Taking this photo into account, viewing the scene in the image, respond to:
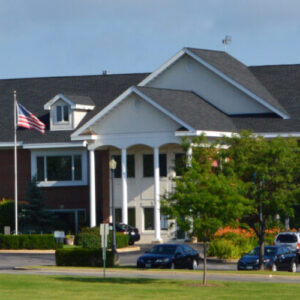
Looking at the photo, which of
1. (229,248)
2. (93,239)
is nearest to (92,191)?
(93,239)

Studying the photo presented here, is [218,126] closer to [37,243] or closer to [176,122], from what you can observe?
[176,122]

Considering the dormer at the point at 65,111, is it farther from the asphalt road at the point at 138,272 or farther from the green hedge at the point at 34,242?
the asphalt road at the point at 138,272

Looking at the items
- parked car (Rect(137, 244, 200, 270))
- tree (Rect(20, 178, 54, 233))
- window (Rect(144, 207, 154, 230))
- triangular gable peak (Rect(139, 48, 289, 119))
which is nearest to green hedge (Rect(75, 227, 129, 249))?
window (Rect(144, 207, 154, 230))

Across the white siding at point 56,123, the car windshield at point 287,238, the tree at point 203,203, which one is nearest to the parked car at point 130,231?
the white siding at point 56,123

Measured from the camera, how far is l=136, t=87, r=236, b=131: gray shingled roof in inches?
2389

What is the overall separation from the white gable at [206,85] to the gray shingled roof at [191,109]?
28.9 inches

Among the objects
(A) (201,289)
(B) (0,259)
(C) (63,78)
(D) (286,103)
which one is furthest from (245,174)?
(C) (63,78)

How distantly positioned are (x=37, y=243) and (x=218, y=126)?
12.7m

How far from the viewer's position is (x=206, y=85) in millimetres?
66312

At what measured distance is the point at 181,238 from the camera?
62.5 meters

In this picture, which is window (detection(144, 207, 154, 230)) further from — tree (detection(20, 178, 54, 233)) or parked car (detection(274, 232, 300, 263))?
parked car (detection(274, 232, 300, 263))

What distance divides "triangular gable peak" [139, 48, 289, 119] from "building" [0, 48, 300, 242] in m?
0.06

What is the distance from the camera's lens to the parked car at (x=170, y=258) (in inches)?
1813

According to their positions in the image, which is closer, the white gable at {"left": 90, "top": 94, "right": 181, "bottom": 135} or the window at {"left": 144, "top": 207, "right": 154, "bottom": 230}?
the white gable at {"left": 90, "top": 94, "right": 181, "bottom": 135}
